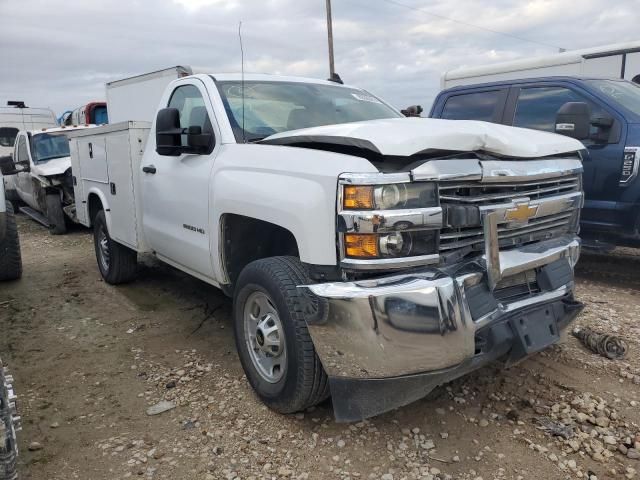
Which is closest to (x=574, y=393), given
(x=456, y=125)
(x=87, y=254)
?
(x=456, y=125)

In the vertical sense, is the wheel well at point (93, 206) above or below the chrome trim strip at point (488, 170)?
below

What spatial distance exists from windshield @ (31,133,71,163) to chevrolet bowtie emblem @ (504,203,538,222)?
9.25 meters

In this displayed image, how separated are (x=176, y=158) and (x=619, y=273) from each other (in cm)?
453

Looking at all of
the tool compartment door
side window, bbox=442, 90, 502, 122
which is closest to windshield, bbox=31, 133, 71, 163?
the tool compartment door

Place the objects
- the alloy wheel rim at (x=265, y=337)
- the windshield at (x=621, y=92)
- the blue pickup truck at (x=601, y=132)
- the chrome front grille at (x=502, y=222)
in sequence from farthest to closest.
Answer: the windshield at (x=621, y=92), the blue pickup truck at (x=601, y=132), the alloy wheel rim at (x=265, y=337), the chrome front grille at (x=502, y=222)

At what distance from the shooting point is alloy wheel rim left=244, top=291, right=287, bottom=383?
2.88 meters

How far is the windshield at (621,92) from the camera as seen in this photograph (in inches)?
205

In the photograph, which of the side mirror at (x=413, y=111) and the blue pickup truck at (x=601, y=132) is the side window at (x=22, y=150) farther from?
the blue pickup truck at (x=601, y=132)

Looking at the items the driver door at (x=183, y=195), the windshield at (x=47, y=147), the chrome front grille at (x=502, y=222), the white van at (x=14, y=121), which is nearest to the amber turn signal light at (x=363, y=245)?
the chrome front grille at (x=502, y=222)

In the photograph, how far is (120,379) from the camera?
11.7ft

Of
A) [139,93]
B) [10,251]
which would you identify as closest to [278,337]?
[10,251]

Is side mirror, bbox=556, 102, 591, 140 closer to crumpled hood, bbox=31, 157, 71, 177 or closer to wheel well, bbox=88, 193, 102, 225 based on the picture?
wheel well, bbox=88, 193, 102, 225

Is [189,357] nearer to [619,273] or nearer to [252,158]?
[252,158]

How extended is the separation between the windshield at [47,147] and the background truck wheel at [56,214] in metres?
1.01
